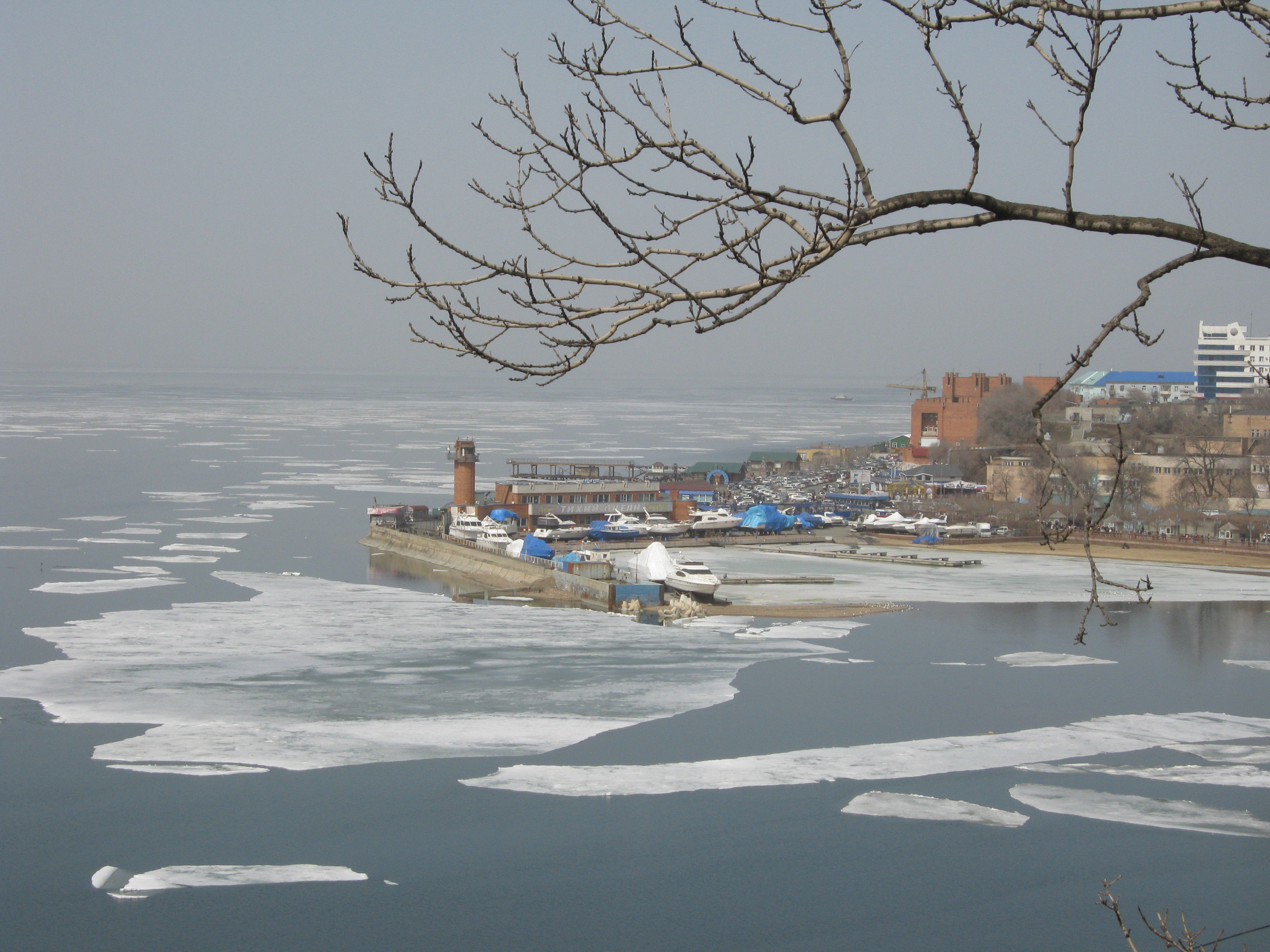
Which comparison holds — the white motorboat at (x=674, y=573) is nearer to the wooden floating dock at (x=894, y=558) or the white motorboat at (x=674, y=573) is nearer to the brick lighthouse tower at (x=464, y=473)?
the wooden floating dock at (x=894, y=558)

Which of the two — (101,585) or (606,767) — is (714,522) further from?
(606,767)

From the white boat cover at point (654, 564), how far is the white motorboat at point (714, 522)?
264 inches

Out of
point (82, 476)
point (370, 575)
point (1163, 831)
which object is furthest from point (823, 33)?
point (82, 476)

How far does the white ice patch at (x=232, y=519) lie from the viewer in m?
24.3

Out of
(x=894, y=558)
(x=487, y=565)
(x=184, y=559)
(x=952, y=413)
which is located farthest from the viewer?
(x=952, y=413)

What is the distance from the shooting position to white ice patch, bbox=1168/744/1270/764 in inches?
363

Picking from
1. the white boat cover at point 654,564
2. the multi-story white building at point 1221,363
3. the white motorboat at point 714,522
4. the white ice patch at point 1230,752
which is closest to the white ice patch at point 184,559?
the white boat cover at point 654,564

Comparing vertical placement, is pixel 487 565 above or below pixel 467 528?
below

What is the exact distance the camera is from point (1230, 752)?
372 inches

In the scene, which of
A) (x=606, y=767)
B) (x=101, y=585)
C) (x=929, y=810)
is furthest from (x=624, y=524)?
(x=929, y=810)

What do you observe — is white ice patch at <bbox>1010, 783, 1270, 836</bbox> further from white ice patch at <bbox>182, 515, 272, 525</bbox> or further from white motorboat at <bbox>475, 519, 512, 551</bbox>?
white ice patch at <bbox>182, 515, 272, 525</bbox>

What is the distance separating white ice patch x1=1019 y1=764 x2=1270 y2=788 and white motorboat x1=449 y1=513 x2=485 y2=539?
15353 millimetres

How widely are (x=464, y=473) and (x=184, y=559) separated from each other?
757cm

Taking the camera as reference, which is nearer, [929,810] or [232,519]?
[929,810]
